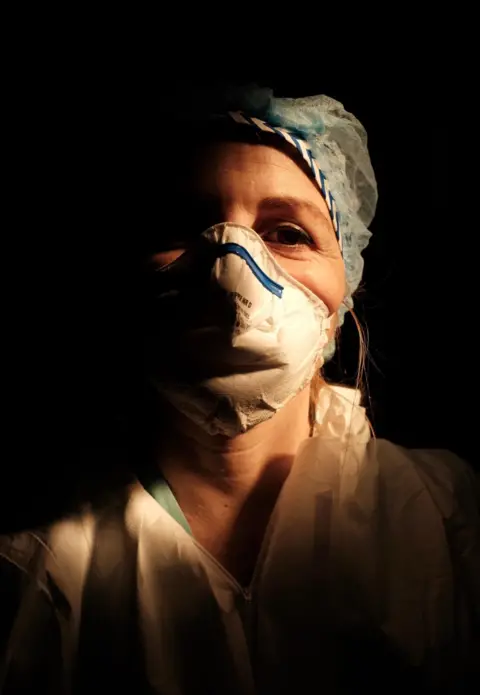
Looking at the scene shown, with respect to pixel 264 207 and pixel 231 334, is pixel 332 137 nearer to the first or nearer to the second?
pixel 264 207

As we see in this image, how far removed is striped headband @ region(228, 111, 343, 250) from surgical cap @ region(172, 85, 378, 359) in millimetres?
14

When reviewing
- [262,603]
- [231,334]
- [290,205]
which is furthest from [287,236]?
[262,603]

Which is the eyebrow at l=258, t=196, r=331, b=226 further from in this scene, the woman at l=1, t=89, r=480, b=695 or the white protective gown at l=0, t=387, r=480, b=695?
the white protective gown at l=0, t=387, r=480, b=695

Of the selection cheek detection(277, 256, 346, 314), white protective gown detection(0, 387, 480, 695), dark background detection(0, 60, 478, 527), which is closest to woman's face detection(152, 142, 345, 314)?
cheek detection(277, 256, 346, 314)

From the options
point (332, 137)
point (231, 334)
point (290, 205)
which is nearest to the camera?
point (231, 334)

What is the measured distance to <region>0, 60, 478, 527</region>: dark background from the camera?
80cm

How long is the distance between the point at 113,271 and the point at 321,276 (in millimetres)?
292

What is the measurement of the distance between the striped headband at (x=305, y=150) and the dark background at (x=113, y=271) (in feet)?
0.32

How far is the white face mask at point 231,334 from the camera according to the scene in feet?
2.15

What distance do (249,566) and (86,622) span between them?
0.72 feet

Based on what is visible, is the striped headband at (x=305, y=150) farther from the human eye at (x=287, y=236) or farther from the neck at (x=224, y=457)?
the neck at (x=224, y=457)

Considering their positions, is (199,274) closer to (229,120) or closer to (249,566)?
(229,120)

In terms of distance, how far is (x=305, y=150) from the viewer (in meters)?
0.81

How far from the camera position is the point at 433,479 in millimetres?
834
